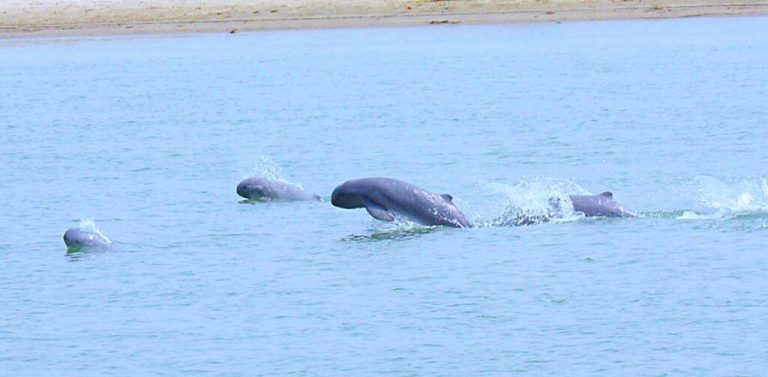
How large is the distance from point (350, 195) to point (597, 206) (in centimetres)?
267

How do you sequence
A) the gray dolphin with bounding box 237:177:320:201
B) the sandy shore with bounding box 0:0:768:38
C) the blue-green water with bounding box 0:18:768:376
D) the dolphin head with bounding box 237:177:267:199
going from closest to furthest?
the blue-green water with bounding box 0:18:768:376
the gray dolphin with bounding box 237:177:320:201
the dolphin head with bounding box 237:177:267:199
the sandy shore with bounding box 0:0:768:38

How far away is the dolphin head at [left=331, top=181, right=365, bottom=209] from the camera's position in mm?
18391

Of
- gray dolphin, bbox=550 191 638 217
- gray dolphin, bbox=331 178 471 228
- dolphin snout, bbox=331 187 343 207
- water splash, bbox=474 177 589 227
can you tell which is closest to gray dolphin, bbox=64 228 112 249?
dolphin snout, bbox=331 187 343 207

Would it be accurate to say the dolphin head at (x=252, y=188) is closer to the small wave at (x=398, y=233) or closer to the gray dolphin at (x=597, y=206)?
the small wave at (x=398, y=233)

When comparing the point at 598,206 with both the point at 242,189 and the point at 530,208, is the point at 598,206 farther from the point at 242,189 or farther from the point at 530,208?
the point at 242,189

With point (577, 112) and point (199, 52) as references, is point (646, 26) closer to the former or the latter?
point (199, 52)

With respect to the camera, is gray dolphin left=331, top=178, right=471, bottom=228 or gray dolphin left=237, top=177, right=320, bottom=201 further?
gray dolphin left=237, top=177, right=320, bottom=201

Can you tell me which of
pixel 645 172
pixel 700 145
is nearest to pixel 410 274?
pixel 645 172

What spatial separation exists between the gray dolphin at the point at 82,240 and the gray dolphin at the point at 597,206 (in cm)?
493

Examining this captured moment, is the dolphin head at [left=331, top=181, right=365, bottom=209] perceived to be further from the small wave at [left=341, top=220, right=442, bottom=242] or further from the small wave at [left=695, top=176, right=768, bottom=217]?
the small wave at [left=695, top=176, right=768, bottom=217]

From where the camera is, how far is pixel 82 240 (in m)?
18.7

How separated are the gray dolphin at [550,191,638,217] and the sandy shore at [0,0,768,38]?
28604 millimetres

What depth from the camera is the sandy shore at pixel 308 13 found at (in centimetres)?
4700

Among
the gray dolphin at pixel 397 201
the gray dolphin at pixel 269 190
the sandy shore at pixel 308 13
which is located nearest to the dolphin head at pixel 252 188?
the gray dolphin at pixel 269 190
